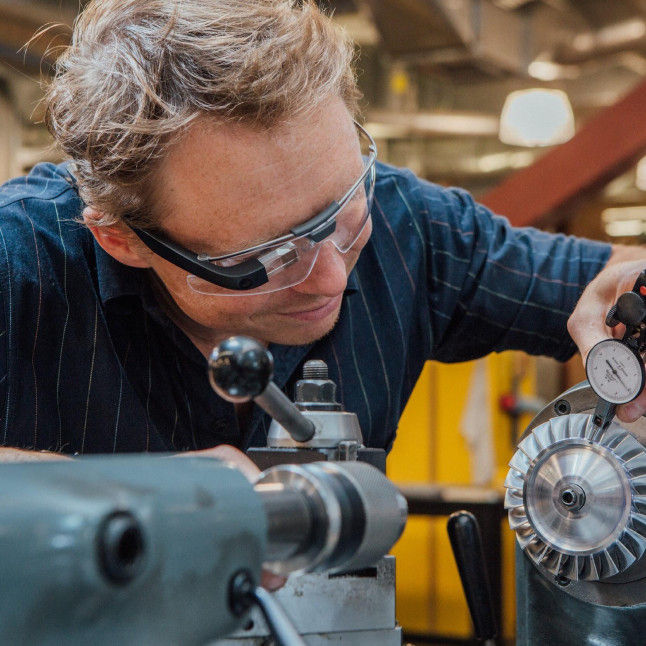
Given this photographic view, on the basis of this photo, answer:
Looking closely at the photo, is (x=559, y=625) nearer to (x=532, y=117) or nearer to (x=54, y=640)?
(x=54, y=640)

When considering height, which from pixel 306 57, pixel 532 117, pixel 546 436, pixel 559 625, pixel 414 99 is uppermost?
pixel 414 99

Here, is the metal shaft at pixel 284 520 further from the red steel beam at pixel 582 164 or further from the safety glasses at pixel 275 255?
the red steel beam at pixel 582 164

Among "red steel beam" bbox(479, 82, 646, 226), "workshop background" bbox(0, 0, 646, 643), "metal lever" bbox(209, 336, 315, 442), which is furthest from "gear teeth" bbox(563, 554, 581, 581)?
"red steel beam" bbox(479, 82, 646, 226)

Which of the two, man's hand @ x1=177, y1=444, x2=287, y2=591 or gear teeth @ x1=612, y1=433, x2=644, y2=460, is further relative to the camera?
gear teeth @ x1=612, y1=433, x2=644, y2=460

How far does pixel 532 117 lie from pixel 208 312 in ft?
11.2

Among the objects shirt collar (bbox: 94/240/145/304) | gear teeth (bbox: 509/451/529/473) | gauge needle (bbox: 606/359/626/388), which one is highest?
shirt collar (bbox: 94/240/145/304)

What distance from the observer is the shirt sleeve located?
50.6 inches

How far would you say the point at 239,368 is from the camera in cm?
50

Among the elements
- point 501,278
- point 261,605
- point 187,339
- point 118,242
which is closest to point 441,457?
point 501,278

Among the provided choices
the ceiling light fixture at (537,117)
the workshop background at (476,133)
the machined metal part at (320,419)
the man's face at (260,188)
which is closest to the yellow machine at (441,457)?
the workshop background at (476,133)

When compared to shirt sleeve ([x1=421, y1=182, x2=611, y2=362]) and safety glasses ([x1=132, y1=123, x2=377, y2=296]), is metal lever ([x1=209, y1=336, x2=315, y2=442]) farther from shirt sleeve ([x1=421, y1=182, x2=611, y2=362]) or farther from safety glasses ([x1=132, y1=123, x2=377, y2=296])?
shirt sleeve ([x1=421, y1=182, x2=611, y2=362])

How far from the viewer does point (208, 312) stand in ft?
3.43

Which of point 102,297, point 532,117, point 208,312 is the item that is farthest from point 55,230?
point 532,117

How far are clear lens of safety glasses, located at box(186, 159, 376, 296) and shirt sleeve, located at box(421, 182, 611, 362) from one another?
0.30 m
